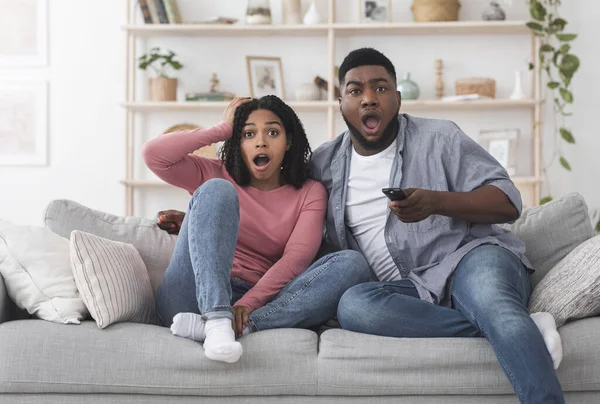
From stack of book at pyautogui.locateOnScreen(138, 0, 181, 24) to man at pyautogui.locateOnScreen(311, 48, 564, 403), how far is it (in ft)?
7.73

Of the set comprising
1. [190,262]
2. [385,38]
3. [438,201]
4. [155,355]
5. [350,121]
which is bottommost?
[155,355]

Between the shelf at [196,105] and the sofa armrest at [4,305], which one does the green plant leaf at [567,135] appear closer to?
the shelf at [196,105]

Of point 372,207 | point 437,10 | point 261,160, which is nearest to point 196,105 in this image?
point 437,10

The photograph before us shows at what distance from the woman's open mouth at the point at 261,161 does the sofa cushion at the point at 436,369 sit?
712 millimetres

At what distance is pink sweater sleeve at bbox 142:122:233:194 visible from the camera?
8.09 ft

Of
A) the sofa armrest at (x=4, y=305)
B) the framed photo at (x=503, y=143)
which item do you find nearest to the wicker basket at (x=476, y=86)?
the framed photo at (x=503, y=143)

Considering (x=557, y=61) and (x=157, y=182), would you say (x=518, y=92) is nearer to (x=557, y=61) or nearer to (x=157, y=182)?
(x=557, y=61)

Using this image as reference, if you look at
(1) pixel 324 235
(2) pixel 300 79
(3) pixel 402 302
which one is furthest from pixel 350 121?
(2) pixel 300 79

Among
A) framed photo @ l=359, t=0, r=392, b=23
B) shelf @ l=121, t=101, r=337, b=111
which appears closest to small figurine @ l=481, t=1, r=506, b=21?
framed photo @ l=359, t=0, r=392, b=23

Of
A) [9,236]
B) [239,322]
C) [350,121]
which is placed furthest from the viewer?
[350,121]

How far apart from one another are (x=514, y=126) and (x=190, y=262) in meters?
3.04

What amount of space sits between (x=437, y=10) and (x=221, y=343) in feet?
10.1

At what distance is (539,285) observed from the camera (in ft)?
7.51

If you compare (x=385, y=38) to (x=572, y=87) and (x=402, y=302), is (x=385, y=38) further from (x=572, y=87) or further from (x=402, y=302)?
(x=402, y=302)
